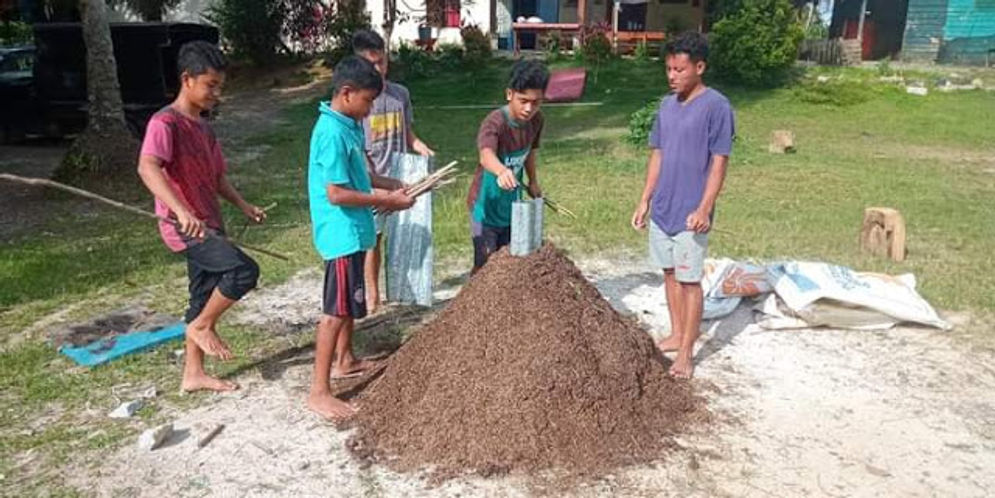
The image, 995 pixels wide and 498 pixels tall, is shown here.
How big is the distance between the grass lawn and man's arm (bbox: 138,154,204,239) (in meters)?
0.96

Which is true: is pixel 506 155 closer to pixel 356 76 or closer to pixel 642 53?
pixel 356 76

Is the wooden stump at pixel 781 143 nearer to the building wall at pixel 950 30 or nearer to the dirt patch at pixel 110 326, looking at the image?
the dirt patch at pixel 110 326

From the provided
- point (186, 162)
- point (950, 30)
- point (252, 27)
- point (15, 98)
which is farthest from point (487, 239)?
point (950, 30)

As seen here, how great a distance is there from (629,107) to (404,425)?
13.3m

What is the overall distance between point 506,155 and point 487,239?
490mm

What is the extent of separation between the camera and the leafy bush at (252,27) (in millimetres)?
20438

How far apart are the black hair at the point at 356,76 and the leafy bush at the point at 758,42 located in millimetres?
15678

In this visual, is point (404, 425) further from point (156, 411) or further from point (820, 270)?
point (820, 270)

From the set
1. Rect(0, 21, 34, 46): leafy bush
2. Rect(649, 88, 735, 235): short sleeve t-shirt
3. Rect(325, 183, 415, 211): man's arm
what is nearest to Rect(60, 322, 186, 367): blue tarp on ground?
Rect(325, 183, 415, 211): man's arm

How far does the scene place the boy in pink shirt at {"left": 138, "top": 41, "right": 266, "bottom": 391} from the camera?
3424 mm

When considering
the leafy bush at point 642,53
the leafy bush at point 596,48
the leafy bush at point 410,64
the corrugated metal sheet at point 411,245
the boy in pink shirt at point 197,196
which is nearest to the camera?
the boy in pink shirt at point 197,196

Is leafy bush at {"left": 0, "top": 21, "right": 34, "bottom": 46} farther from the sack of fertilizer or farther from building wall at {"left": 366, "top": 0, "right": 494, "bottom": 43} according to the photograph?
the sack of fertilizer

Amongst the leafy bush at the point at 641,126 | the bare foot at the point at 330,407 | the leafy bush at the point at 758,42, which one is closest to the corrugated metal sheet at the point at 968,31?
the leafy bush at the point at 758,42

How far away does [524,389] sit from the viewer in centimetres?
335
